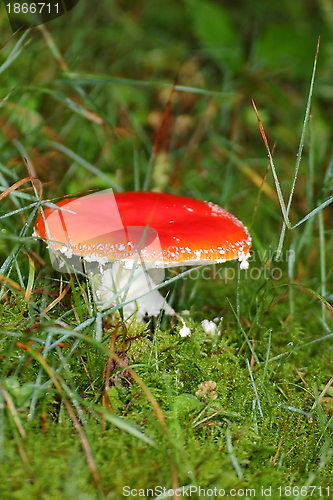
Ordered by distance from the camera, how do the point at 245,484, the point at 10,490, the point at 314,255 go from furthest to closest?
the point at 314,255
the point at 245,484
the point at 10,490

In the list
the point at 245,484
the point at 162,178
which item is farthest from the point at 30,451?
the point at 162,178

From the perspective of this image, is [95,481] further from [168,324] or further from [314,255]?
[314,255]

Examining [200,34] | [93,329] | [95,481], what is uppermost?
[200,34]

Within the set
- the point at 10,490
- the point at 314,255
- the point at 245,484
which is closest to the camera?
the point at 10,490

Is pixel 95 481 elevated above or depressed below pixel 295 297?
above
